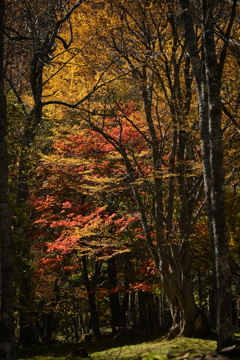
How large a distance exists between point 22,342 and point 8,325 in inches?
472

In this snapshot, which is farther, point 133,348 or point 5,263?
point 133,348

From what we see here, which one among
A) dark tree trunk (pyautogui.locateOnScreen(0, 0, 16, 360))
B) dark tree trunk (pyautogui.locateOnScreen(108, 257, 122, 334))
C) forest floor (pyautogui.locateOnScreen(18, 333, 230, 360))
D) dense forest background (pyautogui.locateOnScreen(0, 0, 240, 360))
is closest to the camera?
dark tree trunk (pyautogui.locateOnScreen(0, 0, 16, 360))

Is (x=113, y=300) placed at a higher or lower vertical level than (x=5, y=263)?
lower

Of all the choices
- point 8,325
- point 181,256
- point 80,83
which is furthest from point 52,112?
point 8,325

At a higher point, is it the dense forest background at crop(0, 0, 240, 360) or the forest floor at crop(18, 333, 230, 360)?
the dense forest background at crop(0, 0, 240, 360)

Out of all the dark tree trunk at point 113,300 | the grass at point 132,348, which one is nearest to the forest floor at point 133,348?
the grass at point 132,348

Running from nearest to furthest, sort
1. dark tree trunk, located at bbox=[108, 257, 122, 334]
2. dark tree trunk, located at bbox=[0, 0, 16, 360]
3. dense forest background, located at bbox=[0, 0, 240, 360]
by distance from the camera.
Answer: dark tree trunk, located at bbox=[0, 0, 16, 360]
dense forest background, located at bbox=[0, 0, 240, 360]
dark tree trunk, located at bbox=[108, 257, 122, 334]

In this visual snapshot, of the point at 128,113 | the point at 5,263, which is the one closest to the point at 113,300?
the point at 128,113

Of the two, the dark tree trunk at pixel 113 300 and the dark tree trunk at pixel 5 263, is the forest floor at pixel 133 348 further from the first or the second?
the dark tree trunk at pixel 5 263

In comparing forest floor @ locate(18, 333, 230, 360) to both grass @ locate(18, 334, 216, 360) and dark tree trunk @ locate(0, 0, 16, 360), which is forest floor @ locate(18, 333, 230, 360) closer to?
grass @ locate(18, 334, 216, 360)

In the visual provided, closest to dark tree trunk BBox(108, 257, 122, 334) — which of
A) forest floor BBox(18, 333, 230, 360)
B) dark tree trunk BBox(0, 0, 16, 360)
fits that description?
forest floor BBox(18, 333, 230, 360)

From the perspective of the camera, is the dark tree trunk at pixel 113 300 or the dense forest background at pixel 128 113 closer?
the dense forest background at pixel 128 113

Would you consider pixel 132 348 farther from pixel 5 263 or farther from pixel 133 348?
pixel 5 263

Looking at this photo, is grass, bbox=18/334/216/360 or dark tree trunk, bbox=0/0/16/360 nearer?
dark tree trunk, bbox=0/0/16/360
